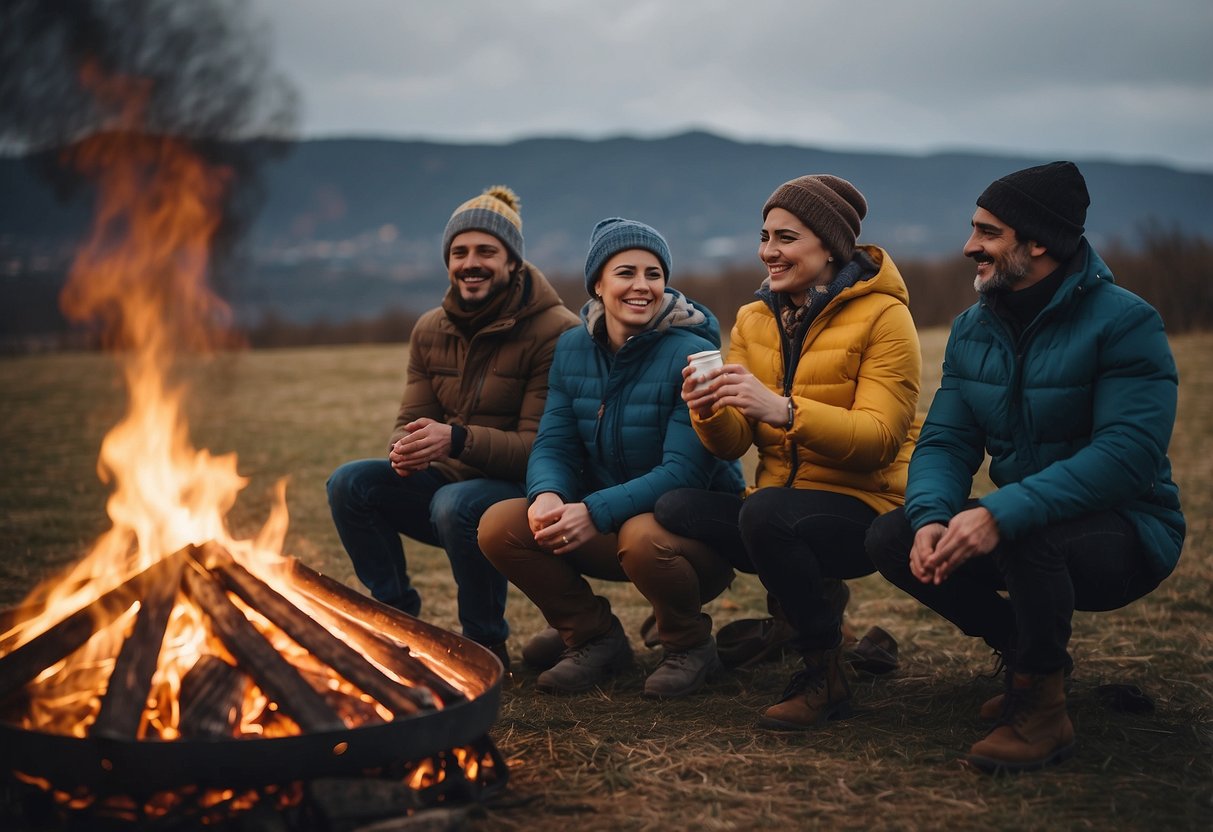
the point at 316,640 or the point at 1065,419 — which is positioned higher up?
the point at 1065,419

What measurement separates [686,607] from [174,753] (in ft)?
6.36

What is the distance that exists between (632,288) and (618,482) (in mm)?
751

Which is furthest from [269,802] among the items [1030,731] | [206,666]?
[1030,731]

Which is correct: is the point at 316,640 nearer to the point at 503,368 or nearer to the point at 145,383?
the point at 145,383

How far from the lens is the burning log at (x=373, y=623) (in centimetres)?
293

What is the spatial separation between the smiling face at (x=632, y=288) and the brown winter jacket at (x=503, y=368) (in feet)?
1.62

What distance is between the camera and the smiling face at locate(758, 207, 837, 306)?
3.70 meters

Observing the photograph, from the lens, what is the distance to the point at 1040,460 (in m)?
3.28

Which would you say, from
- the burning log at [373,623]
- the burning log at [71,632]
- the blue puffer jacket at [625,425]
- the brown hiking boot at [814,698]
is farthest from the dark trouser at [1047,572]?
the burning log at [71,632]

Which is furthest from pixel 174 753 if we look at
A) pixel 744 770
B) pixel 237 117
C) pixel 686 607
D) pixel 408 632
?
pixel 237 117

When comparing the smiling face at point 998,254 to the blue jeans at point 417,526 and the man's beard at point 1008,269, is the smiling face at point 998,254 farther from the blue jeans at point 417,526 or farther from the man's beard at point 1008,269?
the blue jeans at point 417,526

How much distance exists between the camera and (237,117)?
506 cm

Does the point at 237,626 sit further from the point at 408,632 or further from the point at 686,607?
the point at 686,607

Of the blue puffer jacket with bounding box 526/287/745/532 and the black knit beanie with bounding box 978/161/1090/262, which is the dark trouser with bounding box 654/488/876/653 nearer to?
the blue puffer jacket with bounding box 526/287/745/532
